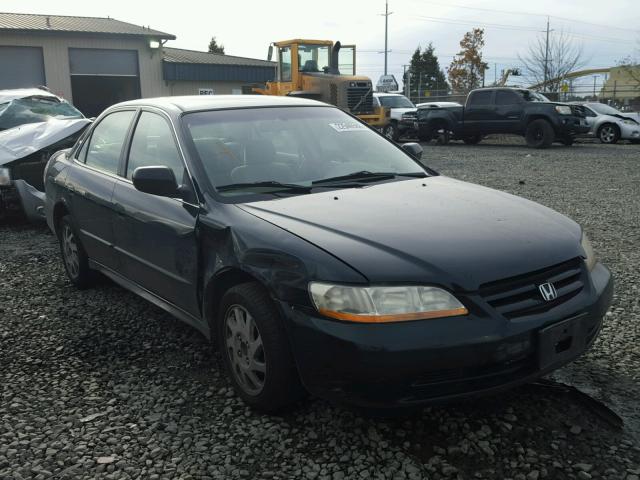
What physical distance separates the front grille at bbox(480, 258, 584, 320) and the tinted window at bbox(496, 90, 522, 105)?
17418 millimetres

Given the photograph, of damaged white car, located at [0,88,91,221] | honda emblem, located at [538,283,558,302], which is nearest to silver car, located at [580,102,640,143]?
damaged white car, located at [0,88,91,221]

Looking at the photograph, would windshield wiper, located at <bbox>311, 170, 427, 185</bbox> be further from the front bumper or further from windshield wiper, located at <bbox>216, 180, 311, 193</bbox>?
the front bumper

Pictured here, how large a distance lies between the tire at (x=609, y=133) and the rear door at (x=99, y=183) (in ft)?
62.7

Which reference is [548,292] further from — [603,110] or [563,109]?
[603,110]

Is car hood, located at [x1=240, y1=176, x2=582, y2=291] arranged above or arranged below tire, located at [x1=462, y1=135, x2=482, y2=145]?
above

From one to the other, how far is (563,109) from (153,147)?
16731mm

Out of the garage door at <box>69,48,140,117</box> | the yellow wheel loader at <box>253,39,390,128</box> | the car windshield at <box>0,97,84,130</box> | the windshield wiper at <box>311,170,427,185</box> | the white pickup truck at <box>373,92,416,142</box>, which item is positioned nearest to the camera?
the windshield wiper at <box>311,170,427,185</box>

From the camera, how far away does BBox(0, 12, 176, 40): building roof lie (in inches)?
1100

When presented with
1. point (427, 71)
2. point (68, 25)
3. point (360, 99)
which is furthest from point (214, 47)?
point (360, 99)

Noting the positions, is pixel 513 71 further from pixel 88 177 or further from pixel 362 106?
pixel 88 177

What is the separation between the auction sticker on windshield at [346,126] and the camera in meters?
4.12

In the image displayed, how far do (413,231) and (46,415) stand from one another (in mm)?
1992

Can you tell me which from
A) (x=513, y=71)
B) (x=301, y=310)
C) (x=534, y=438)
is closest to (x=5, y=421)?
(x=301, y=310)

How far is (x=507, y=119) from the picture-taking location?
19.1 meters
